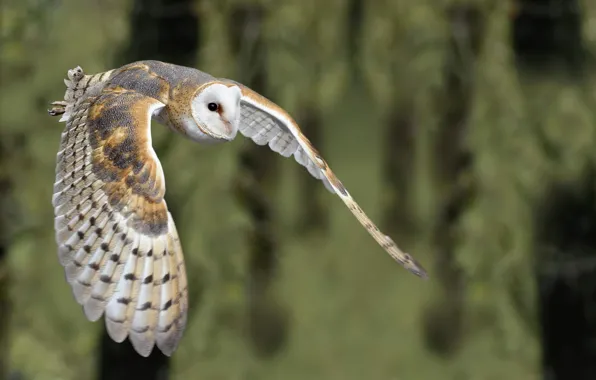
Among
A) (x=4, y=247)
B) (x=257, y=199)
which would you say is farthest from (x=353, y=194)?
(x=4, y=247)

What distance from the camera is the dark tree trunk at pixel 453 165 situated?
131 inches

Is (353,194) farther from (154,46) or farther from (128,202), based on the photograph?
(128,202)

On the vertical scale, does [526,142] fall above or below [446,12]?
below

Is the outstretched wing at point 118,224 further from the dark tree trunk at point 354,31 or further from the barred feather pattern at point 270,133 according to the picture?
the dark tree trunk at point 354,31

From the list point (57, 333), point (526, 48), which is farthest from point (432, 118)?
point (57, 333)

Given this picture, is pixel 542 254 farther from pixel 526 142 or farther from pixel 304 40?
pixel 304 40

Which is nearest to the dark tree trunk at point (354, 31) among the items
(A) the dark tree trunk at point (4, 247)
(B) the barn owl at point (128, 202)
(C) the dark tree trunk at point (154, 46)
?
(C) the dark tree trunk at point (154, 46)

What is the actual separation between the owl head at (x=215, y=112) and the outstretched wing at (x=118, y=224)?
8 centimetres

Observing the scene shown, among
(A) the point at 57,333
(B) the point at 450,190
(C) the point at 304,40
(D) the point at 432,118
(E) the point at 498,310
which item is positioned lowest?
(A) the point at 57,333

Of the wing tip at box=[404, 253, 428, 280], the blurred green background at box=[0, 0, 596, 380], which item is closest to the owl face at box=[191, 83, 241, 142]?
the wing tip at box=[404, 253, 428, 280]

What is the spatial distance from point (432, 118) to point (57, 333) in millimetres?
1578

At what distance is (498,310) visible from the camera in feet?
10.5

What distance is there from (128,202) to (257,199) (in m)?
2.14

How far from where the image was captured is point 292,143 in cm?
136
